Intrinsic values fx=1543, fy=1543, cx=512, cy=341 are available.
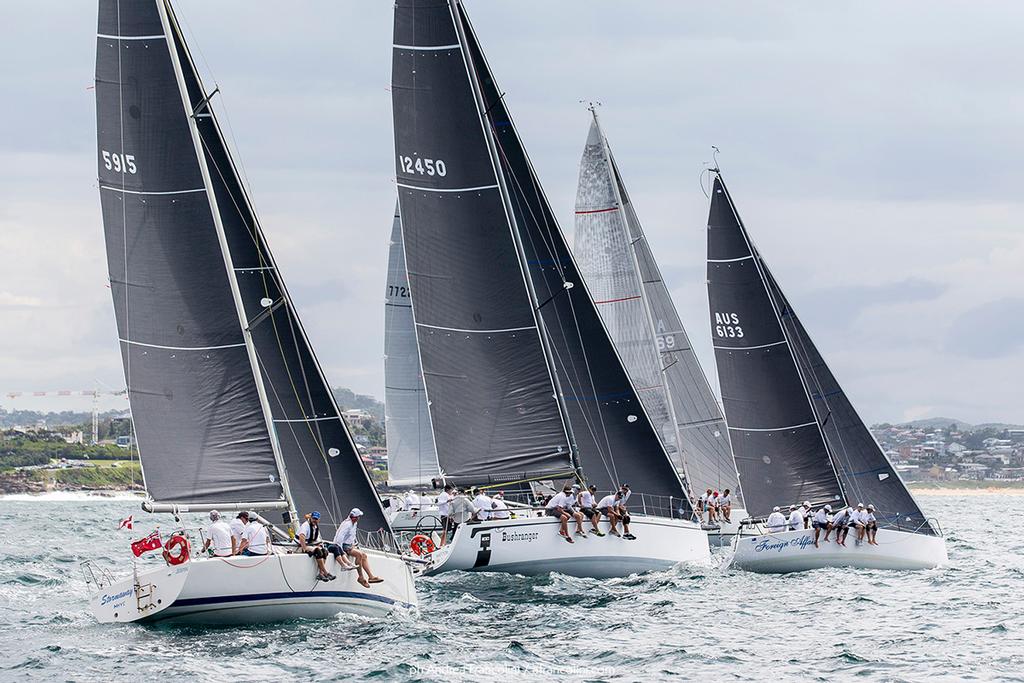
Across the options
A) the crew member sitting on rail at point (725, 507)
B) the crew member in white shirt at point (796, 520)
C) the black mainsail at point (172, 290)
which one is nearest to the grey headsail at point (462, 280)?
the crew member in white shirt at point (796, 520)

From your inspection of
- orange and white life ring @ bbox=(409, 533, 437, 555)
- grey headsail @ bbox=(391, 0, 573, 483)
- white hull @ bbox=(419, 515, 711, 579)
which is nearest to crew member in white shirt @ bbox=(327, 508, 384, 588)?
white hull @ bbox=(419, 515, 711, 579)

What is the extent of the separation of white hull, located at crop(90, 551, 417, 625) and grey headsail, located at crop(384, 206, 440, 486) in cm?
2221

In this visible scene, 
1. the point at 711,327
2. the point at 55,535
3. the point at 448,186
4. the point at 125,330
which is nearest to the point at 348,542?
the point at 125,330

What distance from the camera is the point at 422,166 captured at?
30.7m

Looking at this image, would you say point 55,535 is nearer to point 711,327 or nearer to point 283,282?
point 711,327

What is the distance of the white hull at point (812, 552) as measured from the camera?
31.8m

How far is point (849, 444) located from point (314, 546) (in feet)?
60.5

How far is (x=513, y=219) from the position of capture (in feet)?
99.6

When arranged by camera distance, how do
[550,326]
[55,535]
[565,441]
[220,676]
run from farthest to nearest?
[55,535] → [550,326] → [565,441] → [220,676]

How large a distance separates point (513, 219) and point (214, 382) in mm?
9240

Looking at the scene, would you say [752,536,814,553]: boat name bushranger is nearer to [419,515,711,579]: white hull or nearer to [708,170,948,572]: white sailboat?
[708,170,948,572]: white sailboat

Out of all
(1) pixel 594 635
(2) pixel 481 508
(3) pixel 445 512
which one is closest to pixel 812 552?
(2) pixel 481 508

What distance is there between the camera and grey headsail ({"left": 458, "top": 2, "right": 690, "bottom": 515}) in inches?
1234

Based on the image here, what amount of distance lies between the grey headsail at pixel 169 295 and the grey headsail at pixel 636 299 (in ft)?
61.9
